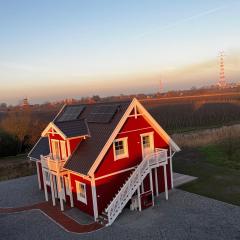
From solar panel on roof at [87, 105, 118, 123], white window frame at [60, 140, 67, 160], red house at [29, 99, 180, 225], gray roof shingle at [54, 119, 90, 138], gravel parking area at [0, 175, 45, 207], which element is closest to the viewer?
red house at [29, 99, 180, 225]

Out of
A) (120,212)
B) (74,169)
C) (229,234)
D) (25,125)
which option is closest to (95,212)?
(120,212)

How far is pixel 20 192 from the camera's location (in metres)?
26.1

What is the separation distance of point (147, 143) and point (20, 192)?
12006mm

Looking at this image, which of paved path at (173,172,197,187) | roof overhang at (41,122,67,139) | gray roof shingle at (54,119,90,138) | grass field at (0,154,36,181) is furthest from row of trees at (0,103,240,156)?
paved path at (173,172,197,187)

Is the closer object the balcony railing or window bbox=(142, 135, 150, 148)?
the balcony railing

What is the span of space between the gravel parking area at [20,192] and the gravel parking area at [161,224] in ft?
7.84

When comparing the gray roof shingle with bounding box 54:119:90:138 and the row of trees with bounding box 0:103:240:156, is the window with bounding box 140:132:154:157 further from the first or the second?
the row of trees with bounding box 0:103:240:156

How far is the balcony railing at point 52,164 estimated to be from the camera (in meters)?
20.6

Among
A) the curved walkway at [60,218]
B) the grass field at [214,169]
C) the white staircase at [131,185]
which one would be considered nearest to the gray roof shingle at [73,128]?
the white staircase at [131,185]

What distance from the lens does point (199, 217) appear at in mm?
17969

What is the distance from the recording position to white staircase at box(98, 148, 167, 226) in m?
18.3

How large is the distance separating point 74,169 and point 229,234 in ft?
31.6

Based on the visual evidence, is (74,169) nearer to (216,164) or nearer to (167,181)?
(167,181)

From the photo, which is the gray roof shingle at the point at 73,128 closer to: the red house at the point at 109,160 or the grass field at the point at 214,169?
the red house at the point at 109,160
